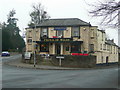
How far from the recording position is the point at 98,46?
4694 cm

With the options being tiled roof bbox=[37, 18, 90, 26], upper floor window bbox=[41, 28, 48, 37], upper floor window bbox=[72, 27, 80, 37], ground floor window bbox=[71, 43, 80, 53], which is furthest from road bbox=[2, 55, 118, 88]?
upper floor window bbox=[41, 28, 48, 37]

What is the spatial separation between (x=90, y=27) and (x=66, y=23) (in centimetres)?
475

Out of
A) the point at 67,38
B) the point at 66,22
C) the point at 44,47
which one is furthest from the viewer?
the point at 66,22

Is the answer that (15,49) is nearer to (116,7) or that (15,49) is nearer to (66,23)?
(66,23)

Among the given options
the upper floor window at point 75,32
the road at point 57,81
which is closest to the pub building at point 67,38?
the upper floor window at point 75,32

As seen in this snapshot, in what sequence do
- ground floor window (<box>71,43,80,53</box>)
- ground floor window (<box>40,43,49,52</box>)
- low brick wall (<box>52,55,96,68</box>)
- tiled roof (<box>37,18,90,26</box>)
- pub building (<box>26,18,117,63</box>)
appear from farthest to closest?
ground floor window (<box>40,43,49,52</box>)
tiled roof (<box>37,18,90,26</box>)
ground floor window (<box>71,43,80,53</box>)
pub building (<box>26,18,117,63</box>)
low brick wall (<box>52,55,96,68</box>)

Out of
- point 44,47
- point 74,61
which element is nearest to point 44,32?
point 44,47

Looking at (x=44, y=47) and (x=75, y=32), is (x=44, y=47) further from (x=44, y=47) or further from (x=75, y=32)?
(x=75, y=32)

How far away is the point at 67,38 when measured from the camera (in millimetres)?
44406

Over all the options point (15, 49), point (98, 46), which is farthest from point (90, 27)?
point (15, 49)

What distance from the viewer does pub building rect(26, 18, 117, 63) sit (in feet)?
146

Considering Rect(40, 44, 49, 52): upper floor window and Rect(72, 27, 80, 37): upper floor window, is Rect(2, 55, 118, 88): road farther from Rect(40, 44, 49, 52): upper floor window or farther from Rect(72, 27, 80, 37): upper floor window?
Rect(40, 44, 49, 52): upper floor window

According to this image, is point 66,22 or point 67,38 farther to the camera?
point 66,22

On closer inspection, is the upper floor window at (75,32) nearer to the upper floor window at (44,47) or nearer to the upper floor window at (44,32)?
the upper floor window at (44,32)
